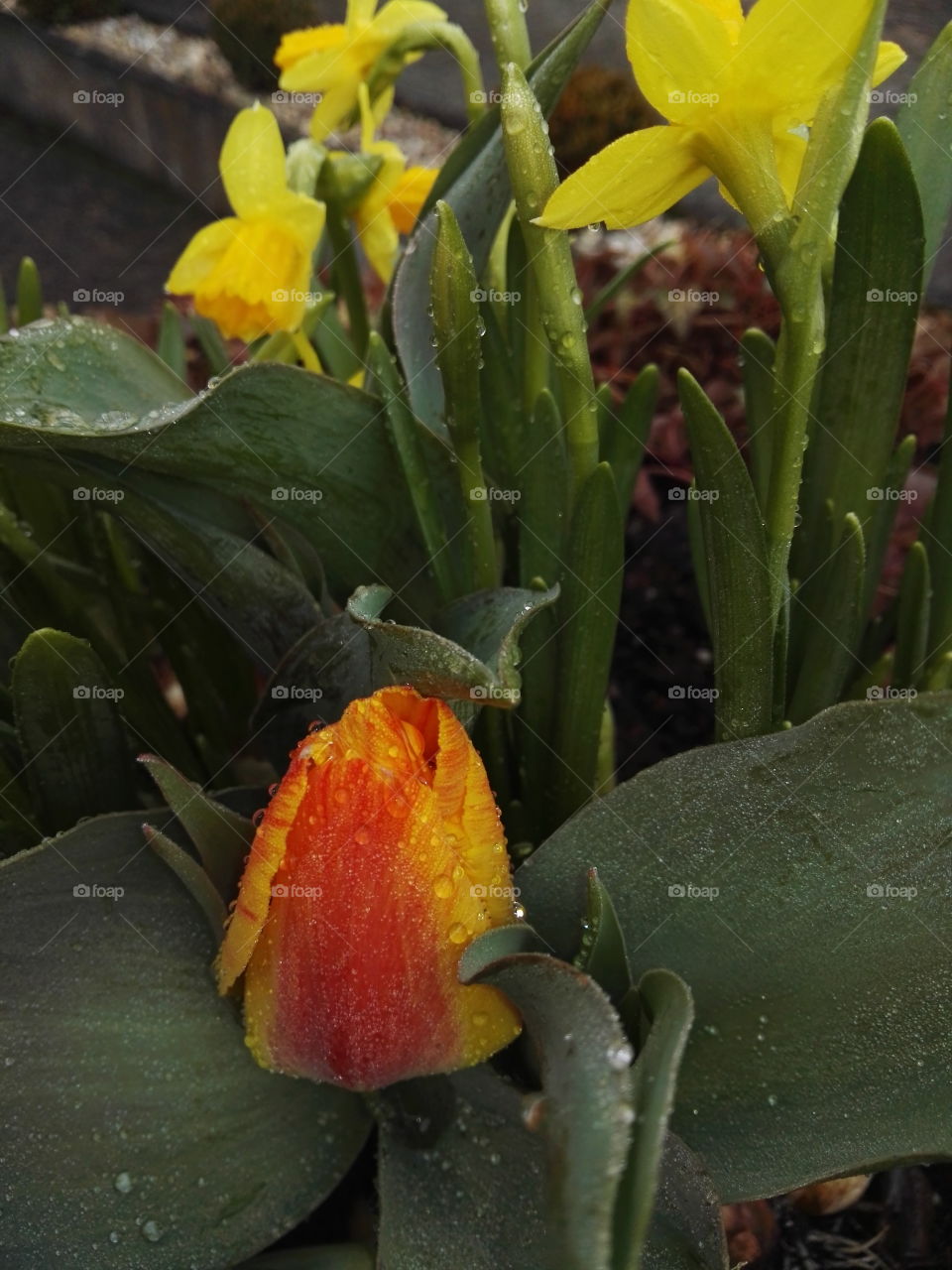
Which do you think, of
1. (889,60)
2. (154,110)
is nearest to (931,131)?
(889,60)

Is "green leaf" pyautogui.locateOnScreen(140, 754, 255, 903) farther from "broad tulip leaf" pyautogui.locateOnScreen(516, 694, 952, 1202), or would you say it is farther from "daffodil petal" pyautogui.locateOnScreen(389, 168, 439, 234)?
"daffodil petal" pyautogui.locateOnScreen(389, 168, 439, 234)

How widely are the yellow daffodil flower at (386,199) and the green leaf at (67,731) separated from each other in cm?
32

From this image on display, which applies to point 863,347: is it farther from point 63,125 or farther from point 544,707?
point 63,125

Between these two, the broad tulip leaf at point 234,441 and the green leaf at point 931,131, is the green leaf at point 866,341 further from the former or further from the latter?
the broad tulip leaf at point 234,441

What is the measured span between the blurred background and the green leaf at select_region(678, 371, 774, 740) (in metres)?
1.92

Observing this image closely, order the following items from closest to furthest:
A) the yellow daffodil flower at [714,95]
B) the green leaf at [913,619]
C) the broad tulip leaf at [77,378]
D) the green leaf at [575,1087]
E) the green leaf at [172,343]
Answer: the green leaf at [575,1087]
the yellow daffodil flower at [714,95]
the broad tulip leaf at [77,378]
the green leaf at [913,619]
the green leaf at [172,343]

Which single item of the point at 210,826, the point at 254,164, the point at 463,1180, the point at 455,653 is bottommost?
the point at 463,1180

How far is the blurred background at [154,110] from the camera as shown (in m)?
2.49

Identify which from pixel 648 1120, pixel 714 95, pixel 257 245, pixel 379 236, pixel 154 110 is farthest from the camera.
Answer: pixel 154 110

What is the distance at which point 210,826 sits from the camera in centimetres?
48

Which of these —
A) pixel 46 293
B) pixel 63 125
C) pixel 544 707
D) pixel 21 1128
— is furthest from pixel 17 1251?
pixel 63 125

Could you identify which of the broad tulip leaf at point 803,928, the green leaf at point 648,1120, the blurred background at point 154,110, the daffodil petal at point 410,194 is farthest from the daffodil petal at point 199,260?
the blurred background at point 154,110

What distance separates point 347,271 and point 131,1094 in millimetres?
503

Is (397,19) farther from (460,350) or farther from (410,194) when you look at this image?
(460,350)
